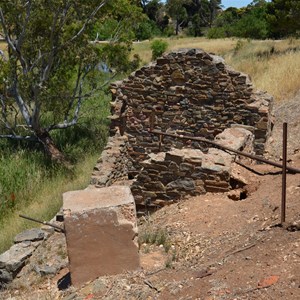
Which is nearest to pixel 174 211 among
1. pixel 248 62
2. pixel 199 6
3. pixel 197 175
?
pixel 197 175

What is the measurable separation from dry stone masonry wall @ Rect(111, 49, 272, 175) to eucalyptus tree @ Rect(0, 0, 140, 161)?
2.58 meters

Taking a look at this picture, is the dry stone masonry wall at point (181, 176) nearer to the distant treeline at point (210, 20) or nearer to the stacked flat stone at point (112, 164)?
the stacked flat stone at point (112, 164)

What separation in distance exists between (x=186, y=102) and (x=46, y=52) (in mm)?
4646

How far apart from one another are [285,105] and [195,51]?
4.34 m

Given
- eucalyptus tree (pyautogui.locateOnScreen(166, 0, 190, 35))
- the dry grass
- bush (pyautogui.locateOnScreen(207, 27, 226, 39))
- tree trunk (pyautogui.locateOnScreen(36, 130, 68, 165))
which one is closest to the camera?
tree trunk (pyautogui.locateOnScreen(36, 130, 68, 165))

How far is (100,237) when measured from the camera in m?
4.80

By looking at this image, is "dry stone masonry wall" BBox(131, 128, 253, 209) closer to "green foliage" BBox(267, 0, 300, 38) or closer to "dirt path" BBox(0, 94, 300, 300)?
"dirt path" BBox(0, 94, 300, 300)

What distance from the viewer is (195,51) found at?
31.8ft

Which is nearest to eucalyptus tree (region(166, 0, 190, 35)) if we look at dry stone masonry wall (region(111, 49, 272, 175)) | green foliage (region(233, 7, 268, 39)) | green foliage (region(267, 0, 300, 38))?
green foliage (region(233, 7, 268, 39))

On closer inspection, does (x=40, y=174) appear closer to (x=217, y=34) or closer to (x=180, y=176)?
(x=180, y=176)

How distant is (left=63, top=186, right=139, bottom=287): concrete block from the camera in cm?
477

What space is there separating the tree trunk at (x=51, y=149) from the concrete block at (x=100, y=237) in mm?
7316

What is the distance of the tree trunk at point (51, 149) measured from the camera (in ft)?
39.8

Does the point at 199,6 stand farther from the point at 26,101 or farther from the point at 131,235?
the point at 131,235
